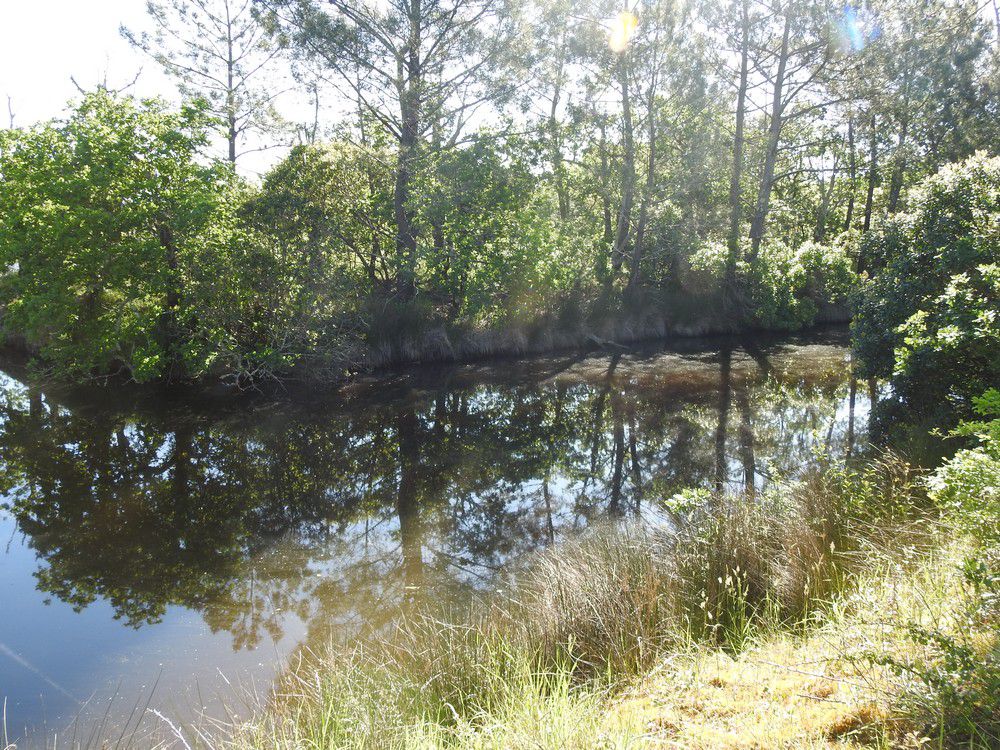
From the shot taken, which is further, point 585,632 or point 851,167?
point 851,167

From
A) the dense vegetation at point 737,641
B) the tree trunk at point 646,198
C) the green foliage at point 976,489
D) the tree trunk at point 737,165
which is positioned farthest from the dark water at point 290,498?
the tree trunk at point 646,198

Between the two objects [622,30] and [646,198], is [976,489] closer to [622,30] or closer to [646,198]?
[646,198]

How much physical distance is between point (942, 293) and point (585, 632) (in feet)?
22.5

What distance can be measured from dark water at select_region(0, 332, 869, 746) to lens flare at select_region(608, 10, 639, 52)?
34.5 feet

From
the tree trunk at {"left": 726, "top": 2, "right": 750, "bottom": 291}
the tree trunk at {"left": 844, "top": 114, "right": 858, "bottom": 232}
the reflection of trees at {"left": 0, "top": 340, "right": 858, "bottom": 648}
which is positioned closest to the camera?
the reflection of trees at {"left": 0, "top": 340, "right": 858, "bottom": 648}

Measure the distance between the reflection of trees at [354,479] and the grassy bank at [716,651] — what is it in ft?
5.12

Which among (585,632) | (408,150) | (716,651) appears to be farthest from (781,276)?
(585,632)

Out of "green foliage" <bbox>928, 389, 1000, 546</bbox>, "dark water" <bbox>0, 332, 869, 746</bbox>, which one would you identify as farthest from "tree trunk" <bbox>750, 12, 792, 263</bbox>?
"green foliage" <bbox>928, 389, 1000, 546</bbox>

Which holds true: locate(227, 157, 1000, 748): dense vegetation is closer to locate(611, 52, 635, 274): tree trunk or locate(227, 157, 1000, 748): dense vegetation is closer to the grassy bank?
the grassy bank

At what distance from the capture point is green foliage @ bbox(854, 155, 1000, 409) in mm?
6484

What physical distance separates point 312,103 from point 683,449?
15.3m

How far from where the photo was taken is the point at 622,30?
18812 mm

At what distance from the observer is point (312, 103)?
730 inches

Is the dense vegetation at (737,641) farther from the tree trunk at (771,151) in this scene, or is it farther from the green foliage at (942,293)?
the tree trunk at (771,151)
